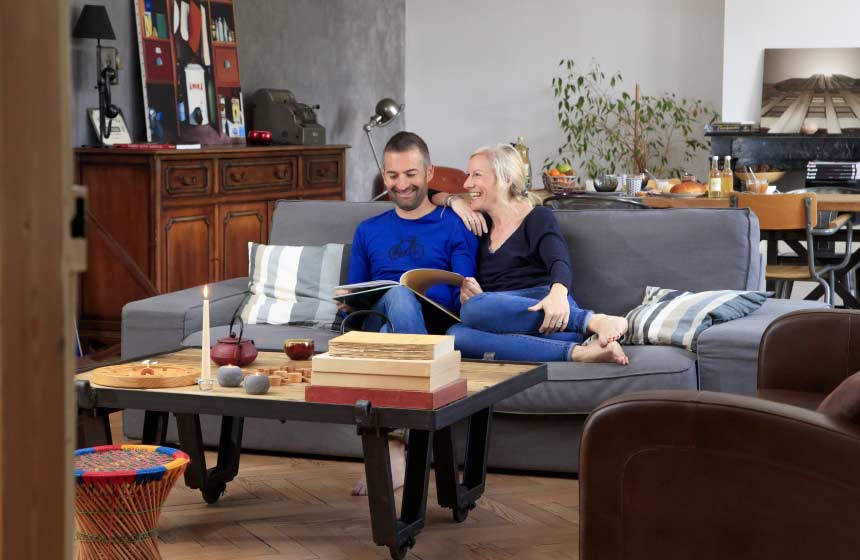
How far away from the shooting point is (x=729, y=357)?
11.7ft

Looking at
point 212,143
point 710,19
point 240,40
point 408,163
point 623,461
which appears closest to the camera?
point 623,461

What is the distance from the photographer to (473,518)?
3258 mm

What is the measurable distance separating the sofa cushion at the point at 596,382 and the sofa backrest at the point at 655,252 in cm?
51

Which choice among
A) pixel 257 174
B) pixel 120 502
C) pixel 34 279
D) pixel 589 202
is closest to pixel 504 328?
pixel 120 502

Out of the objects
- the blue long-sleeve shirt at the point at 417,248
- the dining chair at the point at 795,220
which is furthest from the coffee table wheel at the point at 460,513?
the dining chair at the point at 795,220

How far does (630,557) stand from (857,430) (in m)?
0.47

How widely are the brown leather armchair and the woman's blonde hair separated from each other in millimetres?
1909

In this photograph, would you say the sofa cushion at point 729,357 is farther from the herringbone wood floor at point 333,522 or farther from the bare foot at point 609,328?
→ the herringbone wood floor at point 333,522

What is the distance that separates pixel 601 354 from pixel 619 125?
240 inches

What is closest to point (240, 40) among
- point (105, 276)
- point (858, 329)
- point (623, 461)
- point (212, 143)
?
point (212, 143)

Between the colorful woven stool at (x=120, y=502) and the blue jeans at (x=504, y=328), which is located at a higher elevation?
the blue jeans at (x=504, y=328)

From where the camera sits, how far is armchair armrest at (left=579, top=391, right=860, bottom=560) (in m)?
2.00

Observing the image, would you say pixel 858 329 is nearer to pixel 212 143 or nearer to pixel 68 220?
pixel 68 220

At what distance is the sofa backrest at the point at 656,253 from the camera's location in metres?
4.00
